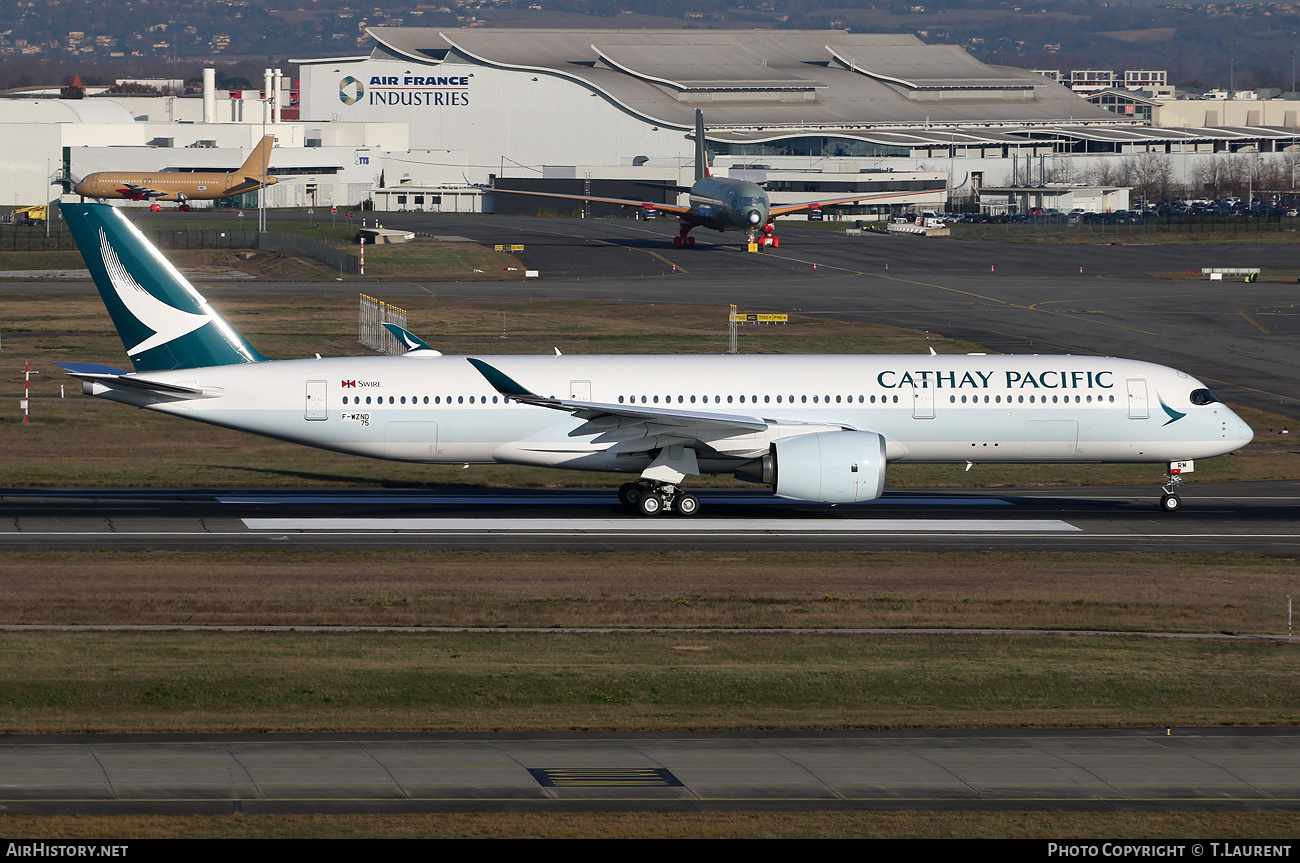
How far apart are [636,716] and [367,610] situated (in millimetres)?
9283

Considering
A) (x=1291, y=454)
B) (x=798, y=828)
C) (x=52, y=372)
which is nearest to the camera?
(x=798, y=828)

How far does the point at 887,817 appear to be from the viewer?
2023 centimetres

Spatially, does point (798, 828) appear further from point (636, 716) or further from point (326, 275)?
point (326, 275)

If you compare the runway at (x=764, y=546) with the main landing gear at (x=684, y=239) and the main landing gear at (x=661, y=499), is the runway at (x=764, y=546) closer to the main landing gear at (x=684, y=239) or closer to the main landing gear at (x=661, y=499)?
the main landing gear at (x=661, y=499)

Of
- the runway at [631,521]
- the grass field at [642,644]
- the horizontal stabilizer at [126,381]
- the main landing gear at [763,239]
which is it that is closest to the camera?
the grass field at [642,644]

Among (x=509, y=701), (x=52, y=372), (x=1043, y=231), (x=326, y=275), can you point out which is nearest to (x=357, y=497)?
(x=509, y=701)

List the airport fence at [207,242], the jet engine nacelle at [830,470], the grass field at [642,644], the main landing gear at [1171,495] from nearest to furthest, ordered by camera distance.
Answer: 1. the grass field at [642,644]
2. the jet engine nacelle at [830,470]
3. the main landing gear at [1171,495]
4. the airport fence at [207,242]

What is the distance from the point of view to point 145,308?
43.9 meters

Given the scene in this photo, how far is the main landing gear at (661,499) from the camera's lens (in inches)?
1737

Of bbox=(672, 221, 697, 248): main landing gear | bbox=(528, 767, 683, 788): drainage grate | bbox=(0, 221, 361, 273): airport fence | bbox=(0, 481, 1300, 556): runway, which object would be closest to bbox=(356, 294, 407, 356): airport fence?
bbox=(0, 481, 1300, 556): runway

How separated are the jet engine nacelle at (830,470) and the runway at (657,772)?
16.8 metres

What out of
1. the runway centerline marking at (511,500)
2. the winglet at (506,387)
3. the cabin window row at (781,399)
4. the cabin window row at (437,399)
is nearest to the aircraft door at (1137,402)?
the runway centerline marking at (511,500)

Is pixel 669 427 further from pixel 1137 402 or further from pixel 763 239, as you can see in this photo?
pixel 763 239

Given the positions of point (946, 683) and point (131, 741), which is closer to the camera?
point (131, 741)
